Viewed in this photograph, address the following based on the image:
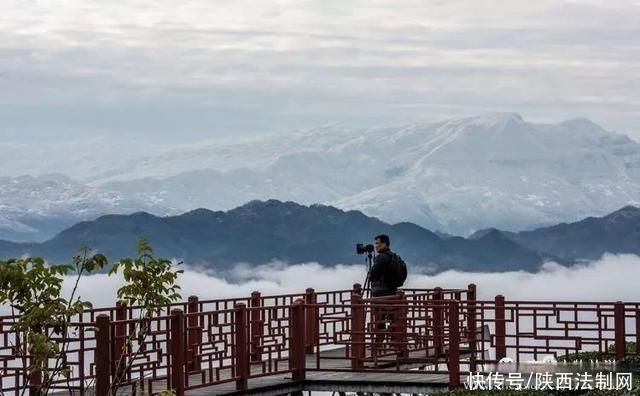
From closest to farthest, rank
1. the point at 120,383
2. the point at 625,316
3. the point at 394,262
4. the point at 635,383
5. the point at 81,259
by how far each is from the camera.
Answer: the point at 81,259 → the point at 120,383 → the point at 635,383 → the point at 625,316 → the point at 394,262

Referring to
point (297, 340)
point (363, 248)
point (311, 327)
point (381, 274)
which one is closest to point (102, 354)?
point (297, 340)

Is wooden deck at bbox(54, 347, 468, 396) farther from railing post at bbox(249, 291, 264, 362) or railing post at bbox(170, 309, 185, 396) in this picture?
railing post at bbox(170, 309, 185, 396)

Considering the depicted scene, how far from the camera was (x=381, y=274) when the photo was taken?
18.8m

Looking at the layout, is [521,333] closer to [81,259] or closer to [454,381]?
Result: [454,381]

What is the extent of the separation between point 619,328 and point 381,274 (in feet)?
10.6

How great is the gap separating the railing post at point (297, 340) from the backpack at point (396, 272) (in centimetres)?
182

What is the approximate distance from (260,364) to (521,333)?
3.17 m

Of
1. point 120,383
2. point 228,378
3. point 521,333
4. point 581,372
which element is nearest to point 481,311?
point 521,333

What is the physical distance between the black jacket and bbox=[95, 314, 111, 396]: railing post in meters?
5.32

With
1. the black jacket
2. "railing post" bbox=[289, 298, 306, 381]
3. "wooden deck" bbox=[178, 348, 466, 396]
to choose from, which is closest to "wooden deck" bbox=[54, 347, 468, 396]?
"wooden deck" bbox=[178, 348, 466, 396]

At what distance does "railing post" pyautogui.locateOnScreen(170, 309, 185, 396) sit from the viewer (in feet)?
49.3

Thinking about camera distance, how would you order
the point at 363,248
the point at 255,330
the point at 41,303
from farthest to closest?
1. the point at 363,248
2. the point at 255,330
3. the point at 41,303

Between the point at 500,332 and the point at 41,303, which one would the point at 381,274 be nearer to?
the point at 500,332

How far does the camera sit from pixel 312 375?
17.5 metres
